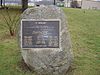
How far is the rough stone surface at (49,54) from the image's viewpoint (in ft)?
21.2

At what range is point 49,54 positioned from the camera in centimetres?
644

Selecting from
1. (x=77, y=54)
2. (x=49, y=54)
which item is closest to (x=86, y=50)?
(x=77, y=54)

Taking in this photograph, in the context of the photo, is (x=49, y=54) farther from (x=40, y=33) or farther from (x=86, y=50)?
(x=86, y=50)

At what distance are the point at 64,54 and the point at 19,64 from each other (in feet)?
3.84

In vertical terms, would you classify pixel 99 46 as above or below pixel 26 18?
below

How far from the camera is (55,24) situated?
6547 millimetres

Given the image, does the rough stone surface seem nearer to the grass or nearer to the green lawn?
the green lawn

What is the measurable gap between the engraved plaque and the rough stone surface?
0.09m

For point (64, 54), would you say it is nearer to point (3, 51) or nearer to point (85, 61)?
point (85, 61)

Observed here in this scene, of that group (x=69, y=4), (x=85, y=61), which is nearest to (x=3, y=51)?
(x=85, y=61)

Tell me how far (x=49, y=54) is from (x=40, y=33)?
19.8 inches

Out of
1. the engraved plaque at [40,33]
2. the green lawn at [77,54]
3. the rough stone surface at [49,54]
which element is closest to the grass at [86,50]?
the green lawn at [77,54]

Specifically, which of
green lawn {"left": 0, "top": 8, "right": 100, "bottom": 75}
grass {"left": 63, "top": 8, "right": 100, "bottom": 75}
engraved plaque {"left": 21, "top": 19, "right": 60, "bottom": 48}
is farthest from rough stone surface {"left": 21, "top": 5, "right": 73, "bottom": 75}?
grass {"left": 63, "top": 8, "right": 100, "bottom": 75}

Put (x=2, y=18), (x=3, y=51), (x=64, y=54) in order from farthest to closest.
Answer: (x=2, y=18) → (x=3, y=51) → (x=64, y=54)
